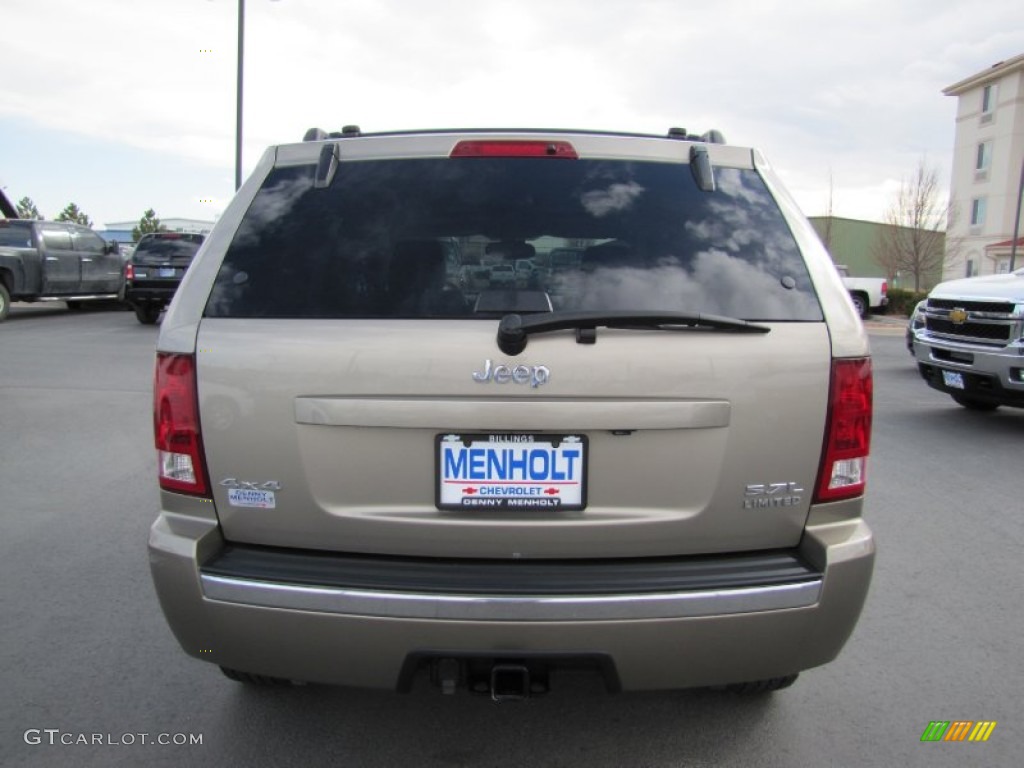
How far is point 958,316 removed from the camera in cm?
780

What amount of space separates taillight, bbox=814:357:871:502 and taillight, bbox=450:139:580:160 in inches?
41.6

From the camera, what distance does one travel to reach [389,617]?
6.72 feet

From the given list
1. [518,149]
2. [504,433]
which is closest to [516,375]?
[504,433]

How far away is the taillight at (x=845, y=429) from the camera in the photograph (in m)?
2.24

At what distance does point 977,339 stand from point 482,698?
6.88m

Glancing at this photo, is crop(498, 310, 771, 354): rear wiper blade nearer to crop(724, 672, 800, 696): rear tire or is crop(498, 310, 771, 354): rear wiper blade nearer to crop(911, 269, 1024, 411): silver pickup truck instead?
crop(724, 672, 800, 696): rear tire

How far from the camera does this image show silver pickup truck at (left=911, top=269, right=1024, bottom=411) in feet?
23.7

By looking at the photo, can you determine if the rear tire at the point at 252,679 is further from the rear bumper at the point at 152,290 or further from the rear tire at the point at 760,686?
the rear bumper at the point at 152,290

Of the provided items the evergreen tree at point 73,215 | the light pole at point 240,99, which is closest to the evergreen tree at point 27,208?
the evergreen tree at point 73,215

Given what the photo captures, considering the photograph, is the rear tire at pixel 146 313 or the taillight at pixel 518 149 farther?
the rear tire at pixel 146 313

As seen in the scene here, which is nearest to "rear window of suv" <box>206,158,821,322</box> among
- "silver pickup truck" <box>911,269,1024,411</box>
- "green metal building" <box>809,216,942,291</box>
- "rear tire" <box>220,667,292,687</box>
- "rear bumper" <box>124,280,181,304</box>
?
"rear tire" <box>220,667,292,687</box>

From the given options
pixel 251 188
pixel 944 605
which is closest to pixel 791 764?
pixel 944 605

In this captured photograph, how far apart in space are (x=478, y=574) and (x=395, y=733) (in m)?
0.92

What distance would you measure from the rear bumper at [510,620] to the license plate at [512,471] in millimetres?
240
